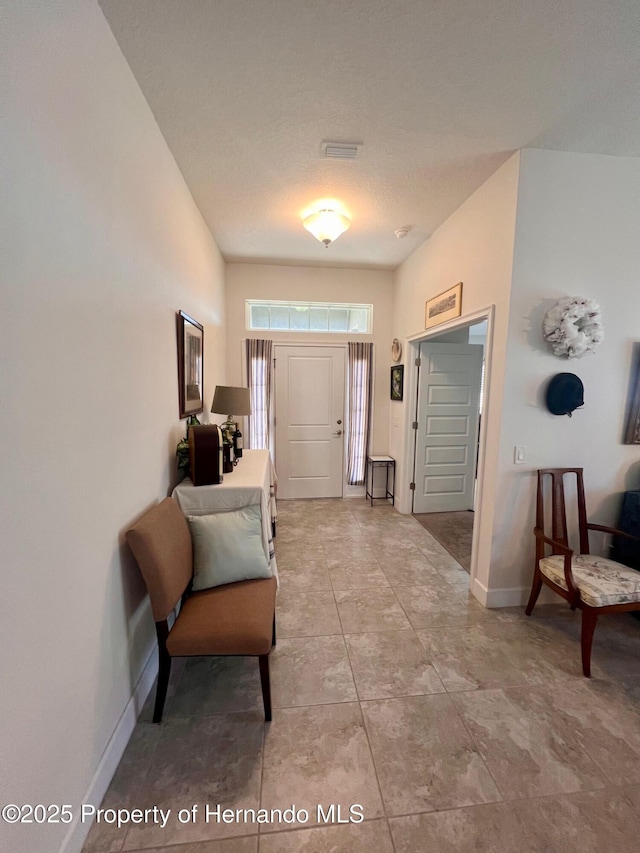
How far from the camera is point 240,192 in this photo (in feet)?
8.12

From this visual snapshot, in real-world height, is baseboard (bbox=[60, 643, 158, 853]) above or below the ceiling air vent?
below

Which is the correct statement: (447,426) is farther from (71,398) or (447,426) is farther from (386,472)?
(71,398)

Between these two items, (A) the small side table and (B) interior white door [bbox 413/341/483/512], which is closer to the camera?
(B) interior white door [bbox 413/341/483/512]

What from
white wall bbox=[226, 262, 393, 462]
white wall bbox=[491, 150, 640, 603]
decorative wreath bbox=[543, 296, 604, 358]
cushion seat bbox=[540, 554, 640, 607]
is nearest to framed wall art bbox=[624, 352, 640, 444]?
white wall bbox=[491, 150, 640, 603]

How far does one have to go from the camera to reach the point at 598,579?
6.18ft

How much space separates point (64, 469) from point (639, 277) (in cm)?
327

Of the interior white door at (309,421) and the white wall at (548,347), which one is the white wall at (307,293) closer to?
the interior white door at (309,421)

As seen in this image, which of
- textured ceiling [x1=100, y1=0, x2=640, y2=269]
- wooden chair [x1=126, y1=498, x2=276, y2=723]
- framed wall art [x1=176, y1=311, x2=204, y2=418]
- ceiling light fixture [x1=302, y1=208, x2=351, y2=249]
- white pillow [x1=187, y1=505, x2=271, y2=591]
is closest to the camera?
textured ceiling [x1=100, y1=0, x2=640, y2=269]

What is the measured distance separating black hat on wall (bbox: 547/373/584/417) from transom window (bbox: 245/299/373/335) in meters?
2.53

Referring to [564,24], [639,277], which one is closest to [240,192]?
[564,24]

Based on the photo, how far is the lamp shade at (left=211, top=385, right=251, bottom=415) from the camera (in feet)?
8.64

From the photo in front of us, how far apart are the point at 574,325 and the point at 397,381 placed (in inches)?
84.7

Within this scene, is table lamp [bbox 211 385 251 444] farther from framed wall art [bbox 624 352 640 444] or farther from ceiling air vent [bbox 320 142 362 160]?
framed wall art [bbox 624 352 640 444]

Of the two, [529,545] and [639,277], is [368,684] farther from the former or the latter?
[639,277]
